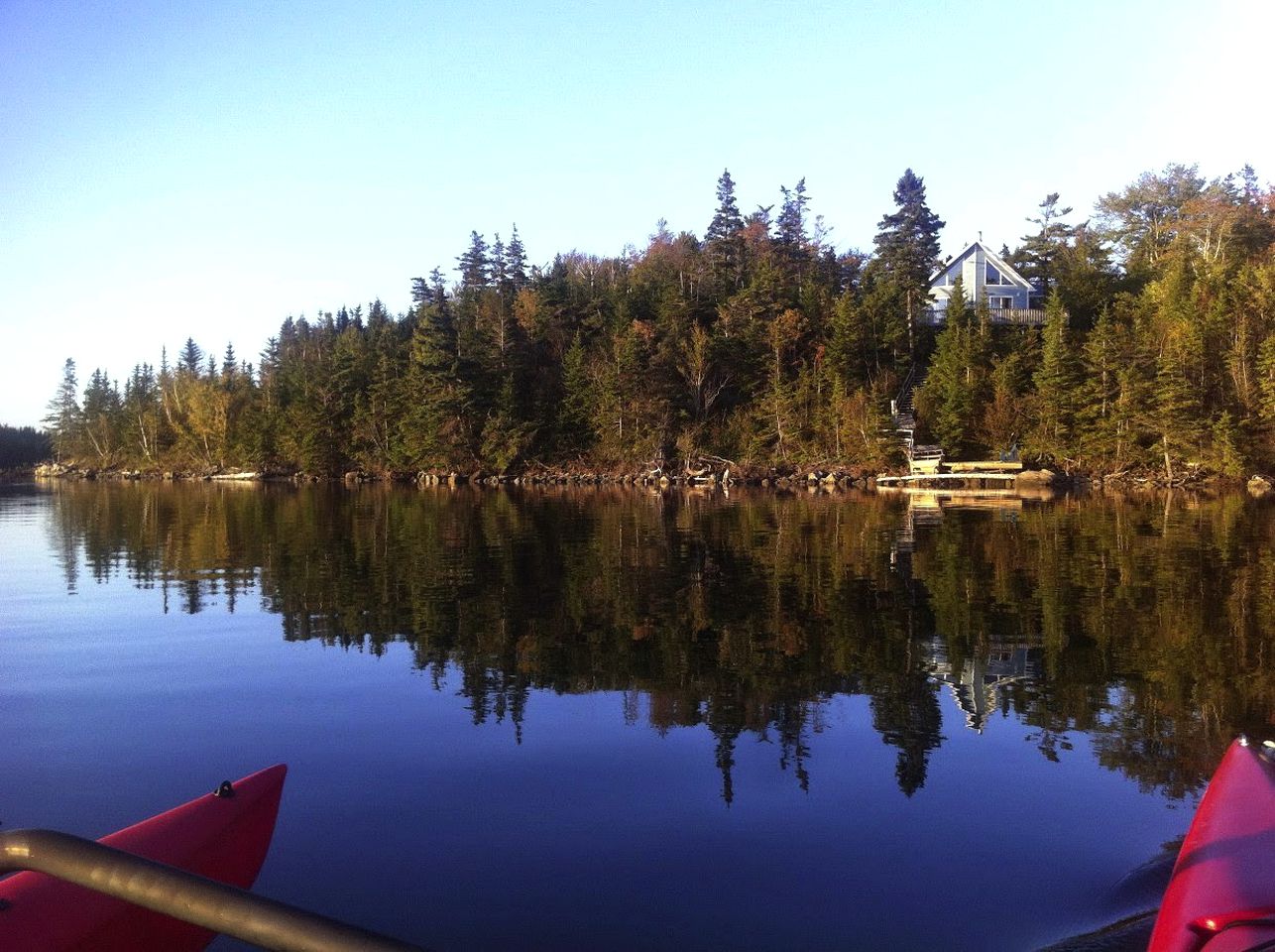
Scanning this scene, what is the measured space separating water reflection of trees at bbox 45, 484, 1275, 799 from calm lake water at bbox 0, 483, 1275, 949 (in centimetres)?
7

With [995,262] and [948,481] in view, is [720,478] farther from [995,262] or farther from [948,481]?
[995,262]

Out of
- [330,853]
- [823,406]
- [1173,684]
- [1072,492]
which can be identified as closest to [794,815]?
[330,853]

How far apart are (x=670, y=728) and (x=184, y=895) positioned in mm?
7022

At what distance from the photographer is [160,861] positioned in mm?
3111

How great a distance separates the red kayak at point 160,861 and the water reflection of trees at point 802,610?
146 inches

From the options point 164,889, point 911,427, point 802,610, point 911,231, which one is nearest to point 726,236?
point 911,231

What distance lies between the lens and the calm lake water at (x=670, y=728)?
210 inches

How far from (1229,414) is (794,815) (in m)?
47.2

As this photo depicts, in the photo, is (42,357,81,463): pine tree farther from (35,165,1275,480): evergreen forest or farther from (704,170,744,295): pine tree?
(704,170,744,295): pine tree

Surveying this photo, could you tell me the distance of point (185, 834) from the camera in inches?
167

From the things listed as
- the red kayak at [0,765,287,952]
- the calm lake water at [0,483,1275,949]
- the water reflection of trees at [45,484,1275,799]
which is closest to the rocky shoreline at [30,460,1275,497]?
the water reflection of trees at [45,484,1275,799]

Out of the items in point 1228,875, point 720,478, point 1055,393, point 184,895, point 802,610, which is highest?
point 1055,393

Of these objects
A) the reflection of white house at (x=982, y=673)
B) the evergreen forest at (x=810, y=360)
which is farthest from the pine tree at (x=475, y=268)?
the reflection of white house at (x=982, y=673)

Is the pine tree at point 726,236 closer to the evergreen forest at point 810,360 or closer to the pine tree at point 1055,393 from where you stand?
the evergreen forest at point 810,360
